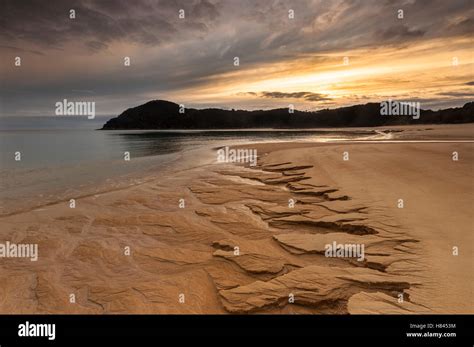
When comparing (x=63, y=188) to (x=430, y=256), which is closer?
(x=430, y=256)

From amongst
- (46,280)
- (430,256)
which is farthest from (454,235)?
(46,280)

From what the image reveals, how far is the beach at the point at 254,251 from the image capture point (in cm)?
349

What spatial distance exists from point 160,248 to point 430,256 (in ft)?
13.6

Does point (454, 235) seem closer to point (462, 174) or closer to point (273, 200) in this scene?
point (273, 200)

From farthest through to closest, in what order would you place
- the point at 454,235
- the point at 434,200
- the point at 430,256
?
the point at 434,200 → the point at 454,235 → the point at 430,256

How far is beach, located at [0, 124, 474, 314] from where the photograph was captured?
3486 mm

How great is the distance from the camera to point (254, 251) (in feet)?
15.6

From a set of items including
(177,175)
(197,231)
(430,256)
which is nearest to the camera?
(430,256)

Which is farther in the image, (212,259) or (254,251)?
(254,251)
